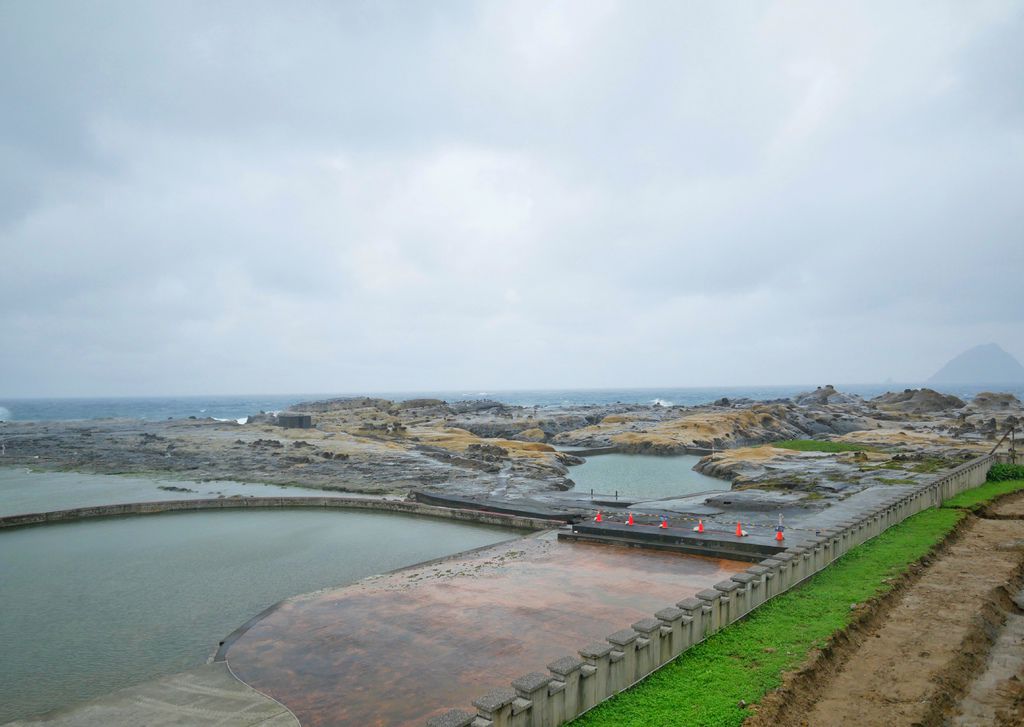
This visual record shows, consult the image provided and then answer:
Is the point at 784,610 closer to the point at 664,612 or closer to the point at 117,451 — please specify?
the point at 664,612

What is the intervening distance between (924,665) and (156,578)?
2266 cm

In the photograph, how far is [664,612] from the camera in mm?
11125

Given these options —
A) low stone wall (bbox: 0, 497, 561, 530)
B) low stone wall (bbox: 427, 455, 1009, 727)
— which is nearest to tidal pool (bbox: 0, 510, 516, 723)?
low stone wall (bbox: 0, 497, 561, 530)

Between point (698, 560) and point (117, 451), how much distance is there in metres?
62.9

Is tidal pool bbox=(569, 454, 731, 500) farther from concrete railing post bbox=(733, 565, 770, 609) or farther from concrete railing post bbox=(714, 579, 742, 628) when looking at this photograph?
concrete railing post bbox=(714, 579, 742, 628)

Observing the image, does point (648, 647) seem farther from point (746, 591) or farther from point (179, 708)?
point (179, 708)

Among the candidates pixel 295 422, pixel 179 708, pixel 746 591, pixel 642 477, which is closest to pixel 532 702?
pixel 746 591

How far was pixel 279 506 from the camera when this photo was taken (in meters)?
34.6

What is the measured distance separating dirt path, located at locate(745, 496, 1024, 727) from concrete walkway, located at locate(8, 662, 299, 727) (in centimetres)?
832

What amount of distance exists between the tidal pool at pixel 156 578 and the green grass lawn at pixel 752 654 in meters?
10.6

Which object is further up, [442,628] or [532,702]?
[532,702]

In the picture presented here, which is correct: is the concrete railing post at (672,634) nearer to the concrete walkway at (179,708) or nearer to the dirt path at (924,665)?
the dirt path at (924,665)

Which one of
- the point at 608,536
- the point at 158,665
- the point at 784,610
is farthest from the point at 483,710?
the point at 608,536

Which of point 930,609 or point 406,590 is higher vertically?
point 930,609
